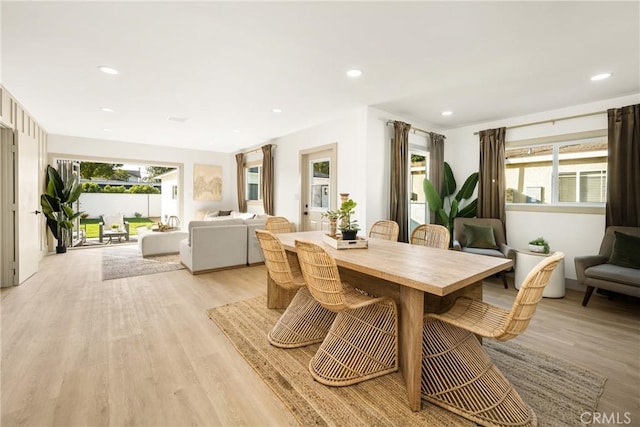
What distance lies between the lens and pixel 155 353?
219 centimetres

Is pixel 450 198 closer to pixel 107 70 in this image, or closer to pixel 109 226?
pixel 107 70

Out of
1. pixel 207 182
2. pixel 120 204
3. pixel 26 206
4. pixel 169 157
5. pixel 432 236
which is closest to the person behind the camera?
pixel 432 236

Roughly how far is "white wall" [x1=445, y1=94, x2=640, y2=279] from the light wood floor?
720mm

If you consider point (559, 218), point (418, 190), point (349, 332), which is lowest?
point (349, 332)

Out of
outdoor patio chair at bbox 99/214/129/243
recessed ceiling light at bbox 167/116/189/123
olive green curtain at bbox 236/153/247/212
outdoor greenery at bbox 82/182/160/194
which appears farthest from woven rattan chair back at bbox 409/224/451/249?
outdoor greenery at bbox 82/182/160/194

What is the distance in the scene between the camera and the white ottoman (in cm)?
560

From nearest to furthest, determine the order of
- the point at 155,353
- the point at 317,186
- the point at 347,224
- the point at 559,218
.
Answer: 1. the point at 155,353
2. the point at 347,224
3. the point at 559,218
4. the point at 317,186

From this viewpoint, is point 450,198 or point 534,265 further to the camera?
point 450,198

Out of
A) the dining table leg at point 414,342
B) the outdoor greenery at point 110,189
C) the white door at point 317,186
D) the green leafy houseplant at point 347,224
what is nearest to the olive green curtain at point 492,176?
the white door at point 317,186

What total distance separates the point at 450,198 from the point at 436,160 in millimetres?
830

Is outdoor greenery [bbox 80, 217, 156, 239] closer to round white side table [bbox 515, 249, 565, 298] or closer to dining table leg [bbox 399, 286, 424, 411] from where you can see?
dining table leg [bbox 399, 286, 424, 411]

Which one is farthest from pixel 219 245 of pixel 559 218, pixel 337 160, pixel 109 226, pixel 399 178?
pixel 559 218

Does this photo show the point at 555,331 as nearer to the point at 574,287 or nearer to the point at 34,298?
the point at 574,287

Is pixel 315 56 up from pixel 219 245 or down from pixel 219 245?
up
